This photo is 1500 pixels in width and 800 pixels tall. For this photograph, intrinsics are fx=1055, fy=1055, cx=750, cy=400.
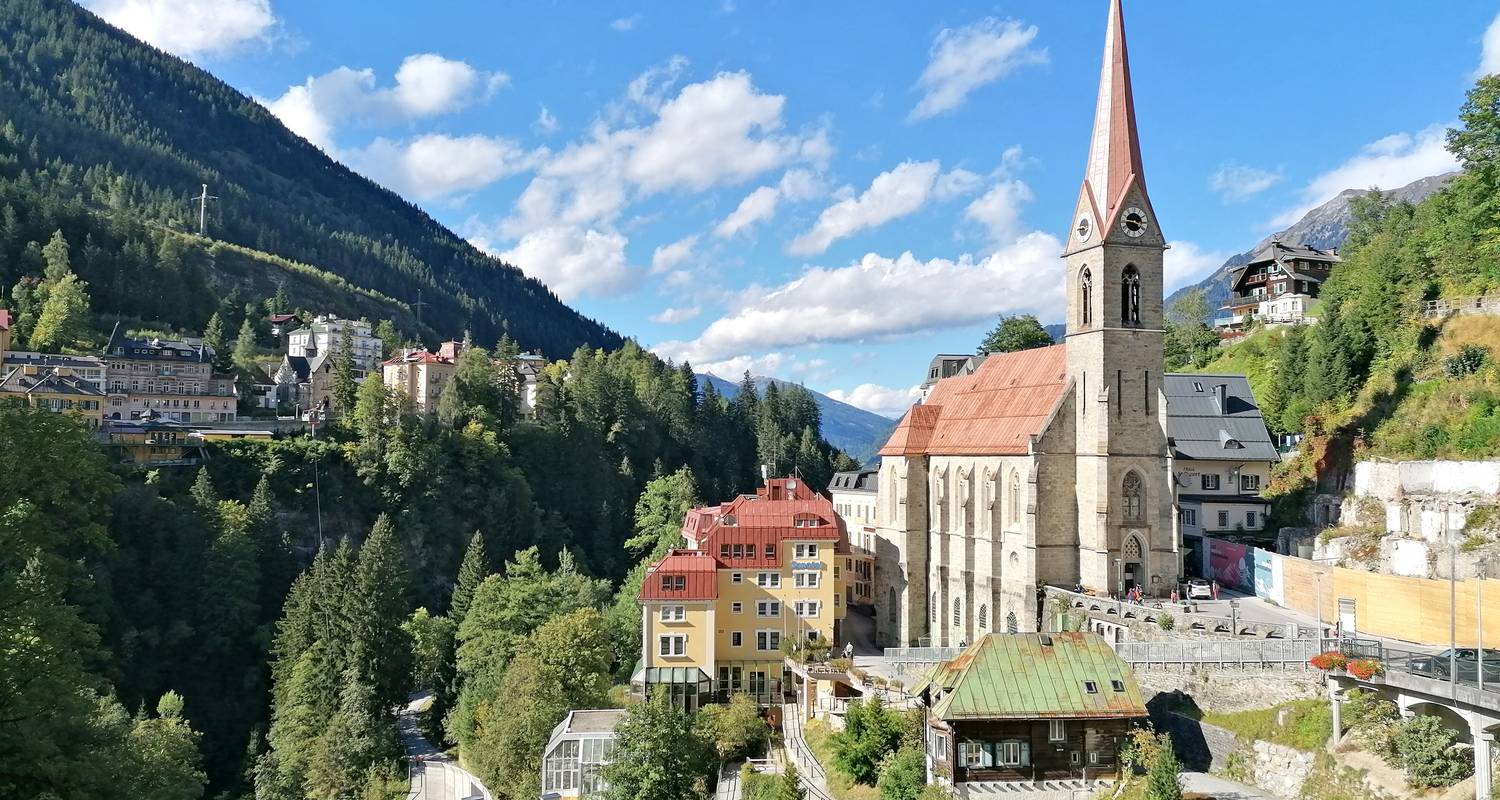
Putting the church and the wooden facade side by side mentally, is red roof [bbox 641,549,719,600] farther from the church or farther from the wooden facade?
the wooden facade

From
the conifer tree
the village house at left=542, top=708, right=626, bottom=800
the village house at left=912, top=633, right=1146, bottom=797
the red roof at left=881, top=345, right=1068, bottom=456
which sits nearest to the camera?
the village house at left=912, top=633, right=1146, bottom=797

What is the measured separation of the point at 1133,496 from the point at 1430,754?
1903cm

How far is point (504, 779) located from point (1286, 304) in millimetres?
68411

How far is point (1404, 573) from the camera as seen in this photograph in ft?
141

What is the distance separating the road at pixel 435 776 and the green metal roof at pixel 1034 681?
24.1 meters

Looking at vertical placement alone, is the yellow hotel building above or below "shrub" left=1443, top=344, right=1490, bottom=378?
below

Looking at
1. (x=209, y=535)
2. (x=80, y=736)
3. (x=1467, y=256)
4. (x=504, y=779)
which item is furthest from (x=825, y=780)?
(x=209, y=535)

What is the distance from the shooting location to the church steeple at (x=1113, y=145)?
45.4 metres

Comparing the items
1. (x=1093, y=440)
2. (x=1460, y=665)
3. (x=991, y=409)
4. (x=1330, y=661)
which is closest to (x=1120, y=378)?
(x=1093, y=440)

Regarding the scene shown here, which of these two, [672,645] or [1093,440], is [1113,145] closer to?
[1093,440]

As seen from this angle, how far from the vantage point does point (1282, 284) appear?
83.9 metres

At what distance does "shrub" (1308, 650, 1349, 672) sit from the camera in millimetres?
28938

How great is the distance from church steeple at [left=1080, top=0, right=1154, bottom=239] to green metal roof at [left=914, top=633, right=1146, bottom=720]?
1931 centimetres

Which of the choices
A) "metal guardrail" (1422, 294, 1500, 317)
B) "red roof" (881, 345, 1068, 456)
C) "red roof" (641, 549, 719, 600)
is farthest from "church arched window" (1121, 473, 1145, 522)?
"metal guardrail" (1422, 294, 1500, 317)
